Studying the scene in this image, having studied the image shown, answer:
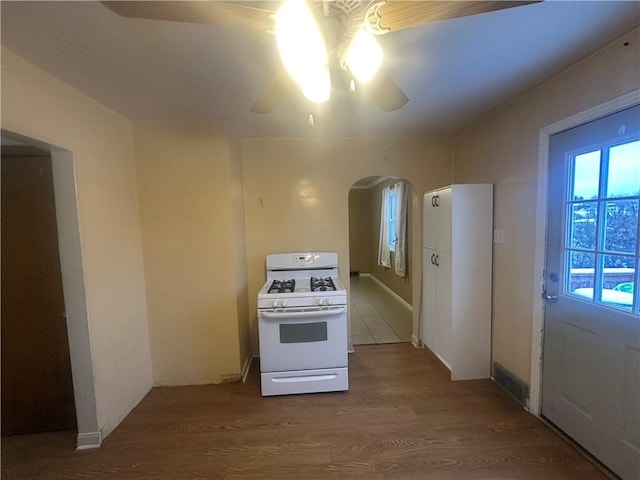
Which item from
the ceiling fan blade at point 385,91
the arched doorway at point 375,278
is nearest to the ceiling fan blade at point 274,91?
the ceiling fan blade at point 385,91

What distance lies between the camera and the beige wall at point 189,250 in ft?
8.26

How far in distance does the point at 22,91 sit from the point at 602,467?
12.0ft

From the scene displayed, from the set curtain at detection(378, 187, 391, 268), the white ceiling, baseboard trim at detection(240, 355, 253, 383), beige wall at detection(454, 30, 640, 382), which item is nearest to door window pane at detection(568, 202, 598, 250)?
beige wall at detection(454, 30, 640, 382)

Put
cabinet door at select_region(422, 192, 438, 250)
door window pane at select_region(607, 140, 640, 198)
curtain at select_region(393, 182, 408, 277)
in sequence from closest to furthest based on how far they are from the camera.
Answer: door window pane at select_region(607, 140, 640, 198), cabinet door at select_region(422, 192, 438, 250), curtain at select_region(393, 182, 408, 277)

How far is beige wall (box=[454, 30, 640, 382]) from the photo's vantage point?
159 cm

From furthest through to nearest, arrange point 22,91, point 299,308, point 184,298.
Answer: point 184,298 → point 299,308 → point 22,91

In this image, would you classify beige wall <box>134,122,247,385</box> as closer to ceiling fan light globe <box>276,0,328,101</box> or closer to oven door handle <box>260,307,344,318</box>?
oven door handle <box>260,307,344,318</box>

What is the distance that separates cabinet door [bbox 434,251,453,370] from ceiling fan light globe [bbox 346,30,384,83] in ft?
6.58

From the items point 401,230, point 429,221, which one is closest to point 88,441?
point 429,221

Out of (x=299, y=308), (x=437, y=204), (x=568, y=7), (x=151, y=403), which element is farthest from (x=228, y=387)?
(x=568, y=7)

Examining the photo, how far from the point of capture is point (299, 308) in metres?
2.42

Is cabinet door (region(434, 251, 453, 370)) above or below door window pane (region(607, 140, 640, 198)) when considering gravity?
below

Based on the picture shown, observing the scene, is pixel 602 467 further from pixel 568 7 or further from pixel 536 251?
pixel 568 7

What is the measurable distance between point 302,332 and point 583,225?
2.03m
